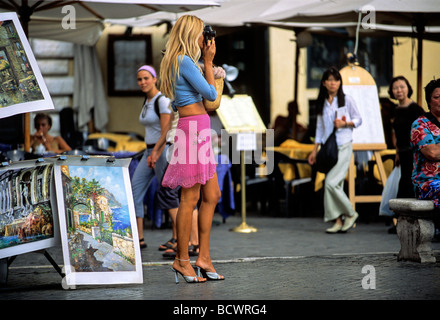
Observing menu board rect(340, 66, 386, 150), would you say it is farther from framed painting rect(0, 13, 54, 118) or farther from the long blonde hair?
framed painting rect(0, 13, 54, 118)

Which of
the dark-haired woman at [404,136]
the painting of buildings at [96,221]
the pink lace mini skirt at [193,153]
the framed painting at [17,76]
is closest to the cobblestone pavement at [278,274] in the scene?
the painting of buildings at [96,221]

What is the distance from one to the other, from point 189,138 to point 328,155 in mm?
4038

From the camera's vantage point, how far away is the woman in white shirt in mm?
10258

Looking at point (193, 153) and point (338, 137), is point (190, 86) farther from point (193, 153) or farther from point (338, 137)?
point (338, 137)

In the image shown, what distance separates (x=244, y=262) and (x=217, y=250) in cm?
108

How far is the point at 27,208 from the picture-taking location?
20.5 feet

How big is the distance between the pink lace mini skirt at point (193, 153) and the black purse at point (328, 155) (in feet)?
12.8

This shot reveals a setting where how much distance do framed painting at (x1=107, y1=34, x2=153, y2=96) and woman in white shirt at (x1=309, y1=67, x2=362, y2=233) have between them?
7.68 meters

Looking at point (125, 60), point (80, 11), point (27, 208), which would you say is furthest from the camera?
point (125, 60)

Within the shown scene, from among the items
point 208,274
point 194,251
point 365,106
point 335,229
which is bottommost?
point 335,229

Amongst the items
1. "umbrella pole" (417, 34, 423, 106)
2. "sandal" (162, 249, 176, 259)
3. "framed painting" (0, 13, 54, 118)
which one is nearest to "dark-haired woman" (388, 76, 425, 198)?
"umbrella pole" (417, 34, 423, 106)

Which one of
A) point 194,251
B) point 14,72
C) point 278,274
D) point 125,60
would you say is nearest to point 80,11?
point 194,251

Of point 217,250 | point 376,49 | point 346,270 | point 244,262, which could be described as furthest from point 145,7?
point 376,49

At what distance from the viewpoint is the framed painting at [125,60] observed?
17.4m
